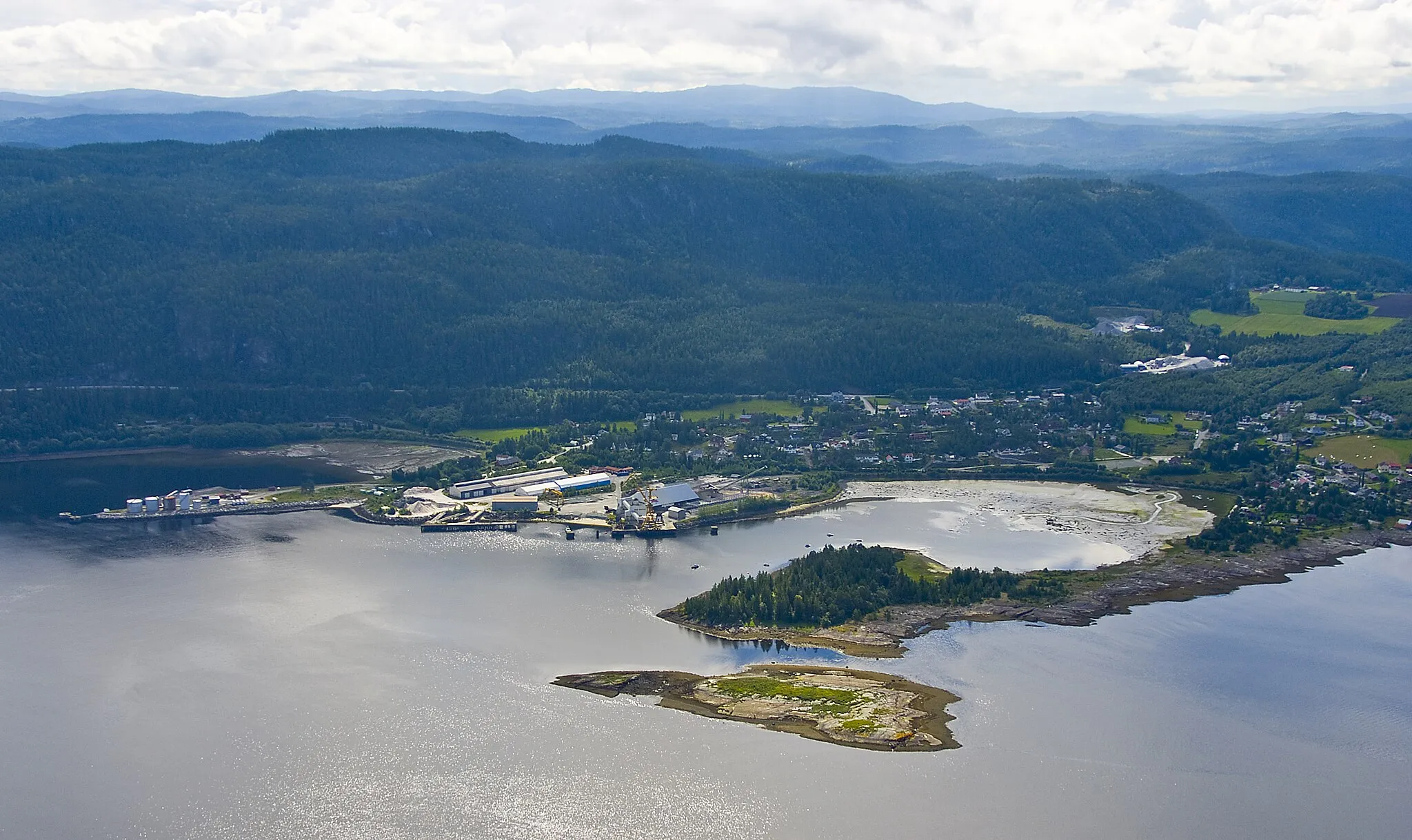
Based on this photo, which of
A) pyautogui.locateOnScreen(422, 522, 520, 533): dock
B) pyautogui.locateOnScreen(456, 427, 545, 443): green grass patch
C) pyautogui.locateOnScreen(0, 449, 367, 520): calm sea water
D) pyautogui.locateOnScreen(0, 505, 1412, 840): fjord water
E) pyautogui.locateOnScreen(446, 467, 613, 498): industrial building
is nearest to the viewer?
pyautogui.locateOnScreen(0, 505, 1412, 840): fjord water

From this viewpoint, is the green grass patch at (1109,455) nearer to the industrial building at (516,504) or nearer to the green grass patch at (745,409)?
the green grass patch at (745,409)

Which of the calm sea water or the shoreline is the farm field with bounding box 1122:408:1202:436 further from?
the calm sea water

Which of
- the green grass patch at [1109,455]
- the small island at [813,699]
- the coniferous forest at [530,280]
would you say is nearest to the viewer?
the small island at [813,699]

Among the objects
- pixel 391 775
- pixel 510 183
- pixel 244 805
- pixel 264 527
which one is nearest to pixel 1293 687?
pixel 391 775

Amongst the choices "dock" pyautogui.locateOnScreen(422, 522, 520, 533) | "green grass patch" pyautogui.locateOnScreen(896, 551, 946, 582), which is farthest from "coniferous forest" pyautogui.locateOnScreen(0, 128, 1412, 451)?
"green grass patch" pyautogui.locateOnScreen(896, 551, 946, 582)

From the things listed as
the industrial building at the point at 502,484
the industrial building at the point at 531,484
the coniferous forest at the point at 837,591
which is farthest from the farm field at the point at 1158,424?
the industrial building at the point at 502,484

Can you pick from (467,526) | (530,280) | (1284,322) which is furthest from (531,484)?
(1284,322)

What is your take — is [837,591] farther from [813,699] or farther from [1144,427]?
[1144,427]

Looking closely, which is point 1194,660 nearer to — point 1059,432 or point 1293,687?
point 1293,687
